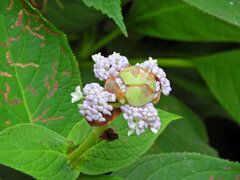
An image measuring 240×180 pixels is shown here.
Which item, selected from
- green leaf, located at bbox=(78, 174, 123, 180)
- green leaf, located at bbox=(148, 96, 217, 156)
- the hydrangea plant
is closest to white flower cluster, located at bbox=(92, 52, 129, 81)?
the hydrangea plant

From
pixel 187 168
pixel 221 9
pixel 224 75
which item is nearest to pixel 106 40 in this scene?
pixel 224 75

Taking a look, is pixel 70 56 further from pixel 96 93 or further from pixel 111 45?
pixel 111 45

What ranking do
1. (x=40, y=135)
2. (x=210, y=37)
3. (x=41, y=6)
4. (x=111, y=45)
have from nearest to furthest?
(x=40, y=135) < (x=41, y=6) < (x=210, y=37) < (x=111, y=45)

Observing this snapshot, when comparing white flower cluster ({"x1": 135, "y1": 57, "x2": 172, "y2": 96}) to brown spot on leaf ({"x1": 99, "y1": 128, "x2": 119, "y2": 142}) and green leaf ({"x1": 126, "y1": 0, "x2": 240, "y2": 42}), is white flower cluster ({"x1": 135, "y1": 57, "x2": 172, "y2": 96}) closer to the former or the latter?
brown spot on leaf ({"x1": 99, "y1": 128, "x2": 119, "y2": 142})

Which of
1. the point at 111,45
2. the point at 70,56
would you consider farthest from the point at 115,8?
the point at 111,45

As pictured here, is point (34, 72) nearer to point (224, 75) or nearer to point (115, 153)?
point (115, 153)

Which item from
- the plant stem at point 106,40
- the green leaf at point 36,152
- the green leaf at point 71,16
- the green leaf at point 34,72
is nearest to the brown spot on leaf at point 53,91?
the green leaf at point 34,72
